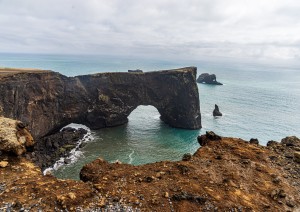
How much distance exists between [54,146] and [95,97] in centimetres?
2224

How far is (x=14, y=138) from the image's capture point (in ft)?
59.6

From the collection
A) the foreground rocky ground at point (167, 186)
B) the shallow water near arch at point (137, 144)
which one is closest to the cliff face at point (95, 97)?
the shallow water near arch at point (137, 144)

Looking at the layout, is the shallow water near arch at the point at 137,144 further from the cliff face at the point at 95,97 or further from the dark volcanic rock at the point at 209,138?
the dark volcanic rock at the point at 209,138

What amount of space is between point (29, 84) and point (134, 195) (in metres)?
49.5

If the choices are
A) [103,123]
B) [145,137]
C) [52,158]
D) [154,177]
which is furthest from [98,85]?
[154,177]

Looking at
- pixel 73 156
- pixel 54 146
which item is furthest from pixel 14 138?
pixel 54 146

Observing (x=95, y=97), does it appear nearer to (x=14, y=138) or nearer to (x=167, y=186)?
(x=14, y=138)

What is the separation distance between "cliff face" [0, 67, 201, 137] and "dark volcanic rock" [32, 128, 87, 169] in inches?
98.1

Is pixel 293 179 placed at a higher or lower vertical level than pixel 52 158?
higher

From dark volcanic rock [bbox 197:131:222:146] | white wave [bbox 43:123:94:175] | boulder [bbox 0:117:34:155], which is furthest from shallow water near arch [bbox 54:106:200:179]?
dark volcanic rock [bbox 197:131:222:146]

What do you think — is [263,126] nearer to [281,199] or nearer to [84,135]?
[84,135]

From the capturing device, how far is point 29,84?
56.8 m

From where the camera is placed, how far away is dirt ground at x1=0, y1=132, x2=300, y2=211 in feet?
46.0

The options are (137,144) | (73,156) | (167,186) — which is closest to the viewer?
(167,186)
